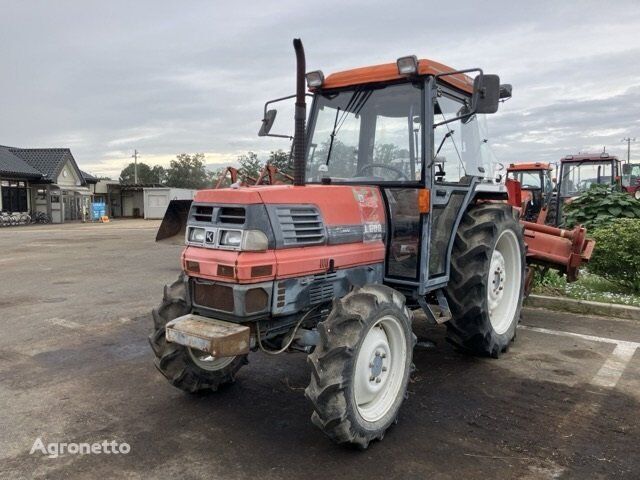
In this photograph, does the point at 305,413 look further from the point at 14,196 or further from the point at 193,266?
the point at 14,196

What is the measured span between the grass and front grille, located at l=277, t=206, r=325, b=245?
5025mm

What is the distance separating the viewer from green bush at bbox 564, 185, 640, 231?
9.48m

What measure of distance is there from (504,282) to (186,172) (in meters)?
72.3

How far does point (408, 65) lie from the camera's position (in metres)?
4.17

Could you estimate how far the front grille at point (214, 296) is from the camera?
3394mm

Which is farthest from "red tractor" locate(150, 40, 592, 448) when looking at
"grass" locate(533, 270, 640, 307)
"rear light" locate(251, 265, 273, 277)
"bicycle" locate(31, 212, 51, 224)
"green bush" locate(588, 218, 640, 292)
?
"bicycle" locate(31, 212, 51, 224)

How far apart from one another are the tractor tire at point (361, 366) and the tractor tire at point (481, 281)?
3.63 ft

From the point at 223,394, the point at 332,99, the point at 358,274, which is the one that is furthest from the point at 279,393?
the point at 332,99

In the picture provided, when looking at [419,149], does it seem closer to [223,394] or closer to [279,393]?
[279,393]

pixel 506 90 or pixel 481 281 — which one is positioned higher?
pixel 506 90

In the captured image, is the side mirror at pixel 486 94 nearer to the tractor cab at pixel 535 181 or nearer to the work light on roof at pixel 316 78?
the work light on roof at pixel 316 78

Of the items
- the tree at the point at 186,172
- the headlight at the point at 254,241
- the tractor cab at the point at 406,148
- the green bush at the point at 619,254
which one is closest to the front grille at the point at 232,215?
the headlight at the point at 254,241

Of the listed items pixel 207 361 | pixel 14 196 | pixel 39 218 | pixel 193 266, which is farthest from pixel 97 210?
pixel 193 266

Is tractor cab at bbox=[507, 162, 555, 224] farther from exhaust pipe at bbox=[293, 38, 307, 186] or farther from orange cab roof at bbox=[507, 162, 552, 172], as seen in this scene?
exhaust pipe at bbox=[293, 38, 307, 186]
